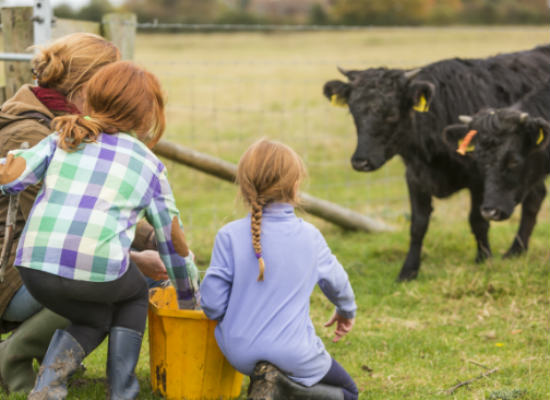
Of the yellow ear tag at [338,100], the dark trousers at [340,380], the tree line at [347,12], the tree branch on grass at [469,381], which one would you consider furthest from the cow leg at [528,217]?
the tree line at [347,12]

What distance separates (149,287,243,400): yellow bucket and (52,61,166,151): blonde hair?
87 centimetres

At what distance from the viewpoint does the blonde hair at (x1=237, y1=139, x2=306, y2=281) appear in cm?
301

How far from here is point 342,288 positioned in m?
3.22

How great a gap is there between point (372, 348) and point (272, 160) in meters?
1.86

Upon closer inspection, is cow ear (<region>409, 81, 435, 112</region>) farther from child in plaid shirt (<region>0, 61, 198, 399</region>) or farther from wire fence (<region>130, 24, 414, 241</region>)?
child in plaid shirt (<region>0, 61, 198, 399</region>)

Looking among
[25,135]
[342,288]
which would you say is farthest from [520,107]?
[25,135]

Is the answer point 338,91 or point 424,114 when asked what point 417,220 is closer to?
point 424,114

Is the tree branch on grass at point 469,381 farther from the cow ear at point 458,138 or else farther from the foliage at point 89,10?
the foliage at point 89,10

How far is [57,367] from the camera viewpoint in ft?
9.68

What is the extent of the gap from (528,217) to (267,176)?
177 inches

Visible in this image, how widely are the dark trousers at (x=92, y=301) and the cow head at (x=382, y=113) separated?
3.21 m

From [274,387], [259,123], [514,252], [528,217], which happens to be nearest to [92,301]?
[274,387]

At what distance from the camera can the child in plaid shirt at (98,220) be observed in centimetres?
287

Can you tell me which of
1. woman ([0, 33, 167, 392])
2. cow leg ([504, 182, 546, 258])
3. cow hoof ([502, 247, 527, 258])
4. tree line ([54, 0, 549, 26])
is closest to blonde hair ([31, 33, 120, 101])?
woman ([0, 33, 167, 392])
